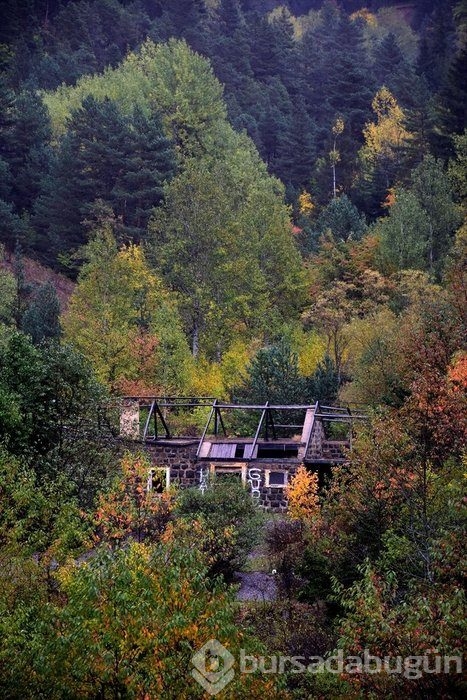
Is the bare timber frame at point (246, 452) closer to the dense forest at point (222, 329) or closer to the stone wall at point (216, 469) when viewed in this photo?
the stone wall at point (216, 469)

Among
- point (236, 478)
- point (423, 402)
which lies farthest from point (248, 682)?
point (236, 478)

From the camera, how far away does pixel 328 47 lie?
5290 inches

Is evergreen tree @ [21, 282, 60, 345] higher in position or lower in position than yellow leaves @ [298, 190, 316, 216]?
lower

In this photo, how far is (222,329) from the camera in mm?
64812

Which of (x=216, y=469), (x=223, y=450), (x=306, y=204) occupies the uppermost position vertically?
(x=306, y=204)

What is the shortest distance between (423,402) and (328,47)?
115 m

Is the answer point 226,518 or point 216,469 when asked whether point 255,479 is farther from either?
point 226,518

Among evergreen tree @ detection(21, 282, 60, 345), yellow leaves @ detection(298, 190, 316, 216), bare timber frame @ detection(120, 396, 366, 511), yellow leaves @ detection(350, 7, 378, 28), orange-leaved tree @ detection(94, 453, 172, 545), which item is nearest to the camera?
orange-leaved tree @ detection(94, 453, 172, 545)

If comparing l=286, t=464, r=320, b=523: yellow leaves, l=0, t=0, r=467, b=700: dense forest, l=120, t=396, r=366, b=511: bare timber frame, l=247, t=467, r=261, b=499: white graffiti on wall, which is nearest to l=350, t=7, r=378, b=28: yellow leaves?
l=0, t=0, r=467, b=700: dense forest

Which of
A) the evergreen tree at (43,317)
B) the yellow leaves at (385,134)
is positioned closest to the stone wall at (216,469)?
the evergreen tree at (43,317)

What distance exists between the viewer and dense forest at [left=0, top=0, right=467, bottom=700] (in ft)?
61.3

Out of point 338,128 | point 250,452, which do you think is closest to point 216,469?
point 250,452

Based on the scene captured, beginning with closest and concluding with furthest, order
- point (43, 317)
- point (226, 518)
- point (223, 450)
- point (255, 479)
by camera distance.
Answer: point (226, 518)
point (255, 479)
point (223, 450)
point (43, 317)

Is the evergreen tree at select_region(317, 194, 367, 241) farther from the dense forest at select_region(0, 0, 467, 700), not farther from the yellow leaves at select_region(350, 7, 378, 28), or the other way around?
the yellow leaves at select_region(350, 7, 378, 28)
